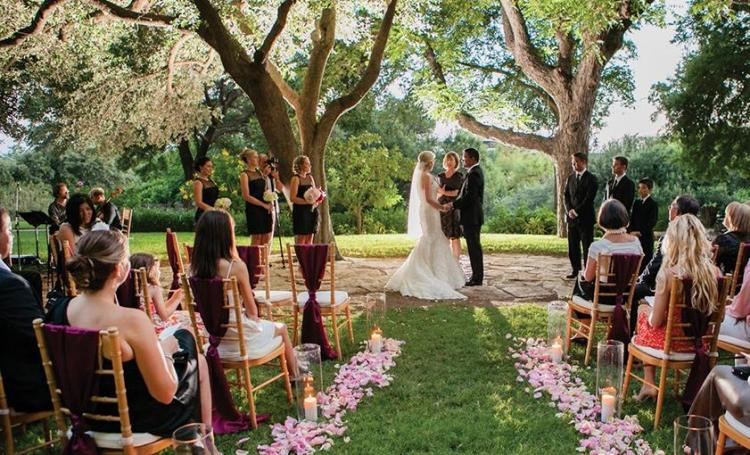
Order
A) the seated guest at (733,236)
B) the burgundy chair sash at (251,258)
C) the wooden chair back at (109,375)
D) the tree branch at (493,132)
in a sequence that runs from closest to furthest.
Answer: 1. the wooden chair back at (109,375)
2. the seated guest at (733,236)
3. the burgundy chair sash at (251,258)
4. the tree branch at (493,132)

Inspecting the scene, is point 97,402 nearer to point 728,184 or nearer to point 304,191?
point 304,191

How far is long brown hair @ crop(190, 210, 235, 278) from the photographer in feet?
13.6

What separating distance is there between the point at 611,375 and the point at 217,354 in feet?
8.81

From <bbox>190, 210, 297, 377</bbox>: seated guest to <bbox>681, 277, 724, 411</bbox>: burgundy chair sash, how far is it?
2.69 meters

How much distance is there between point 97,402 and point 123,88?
47.6ft

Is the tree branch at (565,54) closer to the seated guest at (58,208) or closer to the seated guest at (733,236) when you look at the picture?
the seated guest at (733,236)

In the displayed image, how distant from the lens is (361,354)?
223 inches

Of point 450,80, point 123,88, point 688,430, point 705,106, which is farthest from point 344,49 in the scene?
point 688,430

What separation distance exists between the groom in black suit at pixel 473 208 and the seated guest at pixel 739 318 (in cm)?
443

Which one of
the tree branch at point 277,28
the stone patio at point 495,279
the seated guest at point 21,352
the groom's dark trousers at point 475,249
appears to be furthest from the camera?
the tree branch at point 277,28

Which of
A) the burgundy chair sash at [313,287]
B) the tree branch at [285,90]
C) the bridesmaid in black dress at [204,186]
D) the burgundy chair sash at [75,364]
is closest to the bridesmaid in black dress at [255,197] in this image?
the bridesmaid in black dress at [204,186]

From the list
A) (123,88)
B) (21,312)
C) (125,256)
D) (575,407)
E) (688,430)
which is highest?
(123,88)

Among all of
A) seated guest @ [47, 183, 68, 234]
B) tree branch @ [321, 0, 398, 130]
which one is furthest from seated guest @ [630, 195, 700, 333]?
seated guest @ [47, 183, 68, 234]

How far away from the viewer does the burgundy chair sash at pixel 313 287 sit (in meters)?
5.63
